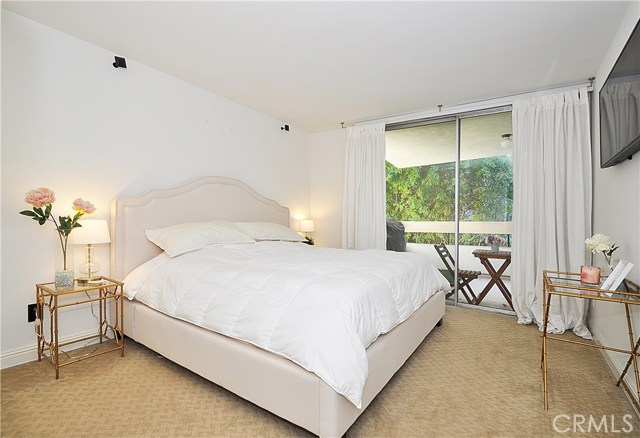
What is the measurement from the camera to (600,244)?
1927mm

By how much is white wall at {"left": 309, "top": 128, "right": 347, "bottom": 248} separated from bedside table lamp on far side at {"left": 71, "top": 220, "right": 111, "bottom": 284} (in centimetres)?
318

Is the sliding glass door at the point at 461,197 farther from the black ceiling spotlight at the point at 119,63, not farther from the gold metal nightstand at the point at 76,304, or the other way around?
the gold metal nightstand at the point at 76,304

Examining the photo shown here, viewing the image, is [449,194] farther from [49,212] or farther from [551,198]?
[49,212]

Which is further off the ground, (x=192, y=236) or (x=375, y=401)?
(x=192, y=236)

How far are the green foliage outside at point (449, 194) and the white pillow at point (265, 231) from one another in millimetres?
1598

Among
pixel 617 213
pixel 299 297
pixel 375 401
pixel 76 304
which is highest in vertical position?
pixel 617 213

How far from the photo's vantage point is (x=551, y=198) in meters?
3.19

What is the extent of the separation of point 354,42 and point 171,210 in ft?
7.39

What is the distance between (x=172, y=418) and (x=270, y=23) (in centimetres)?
260

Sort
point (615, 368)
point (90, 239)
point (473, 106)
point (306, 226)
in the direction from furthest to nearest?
point (306, 226) < point (473, 106) < point (90, 239) < point (615, 368)

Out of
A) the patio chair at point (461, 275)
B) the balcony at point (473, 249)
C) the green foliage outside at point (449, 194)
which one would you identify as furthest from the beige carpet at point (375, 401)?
the green foliage outside at point (449, 194)

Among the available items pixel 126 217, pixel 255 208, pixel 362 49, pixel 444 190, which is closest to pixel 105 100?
pixel 126 217

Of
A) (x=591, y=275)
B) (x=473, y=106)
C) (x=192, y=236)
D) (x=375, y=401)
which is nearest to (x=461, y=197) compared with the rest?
(x=473, y=106)

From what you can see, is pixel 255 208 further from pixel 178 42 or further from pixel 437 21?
pixel 437 21
